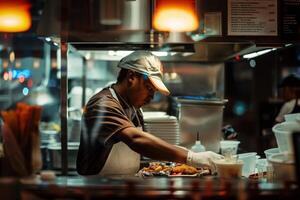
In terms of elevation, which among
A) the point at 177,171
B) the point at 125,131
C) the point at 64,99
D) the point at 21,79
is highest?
the point at 21,79

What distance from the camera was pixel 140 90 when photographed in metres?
2.88

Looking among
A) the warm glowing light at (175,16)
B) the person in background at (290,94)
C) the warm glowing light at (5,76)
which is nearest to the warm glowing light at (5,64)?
the warm glowing light at (5,76)

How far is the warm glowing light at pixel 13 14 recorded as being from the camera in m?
→ 2.37

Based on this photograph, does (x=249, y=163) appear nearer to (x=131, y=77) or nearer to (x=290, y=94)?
(x=131, y=77)

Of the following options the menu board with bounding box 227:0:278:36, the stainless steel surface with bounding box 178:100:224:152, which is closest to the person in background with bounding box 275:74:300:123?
the stainless steel surface with bounding box 178:100:224:152

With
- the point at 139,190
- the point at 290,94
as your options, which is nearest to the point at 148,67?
the point at 139,190

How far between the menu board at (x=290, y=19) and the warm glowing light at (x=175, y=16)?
56cm

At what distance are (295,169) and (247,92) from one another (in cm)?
517

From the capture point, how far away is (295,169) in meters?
1.71

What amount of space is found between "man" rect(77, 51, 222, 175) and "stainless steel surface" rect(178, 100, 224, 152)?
1.78 ft

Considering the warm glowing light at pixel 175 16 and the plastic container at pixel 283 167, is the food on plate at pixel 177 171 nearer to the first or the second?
the plastic container at pixel 283 167

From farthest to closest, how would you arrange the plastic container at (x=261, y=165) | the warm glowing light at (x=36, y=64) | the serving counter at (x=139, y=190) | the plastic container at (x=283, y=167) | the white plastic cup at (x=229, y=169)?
1. the warm glowing light at (x=36, y=64)
2. the plastic container at (x=261, y=165)
3. the white plastic cup at (x=229, y=169)
4. the plastic container at (x=283, y=167)
5. the serving counter at (x=139, y=190)

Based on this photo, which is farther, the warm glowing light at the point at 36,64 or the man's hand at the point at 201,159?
the warm glowing light at the point at 36,64

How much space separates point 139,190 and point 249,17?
4.82 feet
